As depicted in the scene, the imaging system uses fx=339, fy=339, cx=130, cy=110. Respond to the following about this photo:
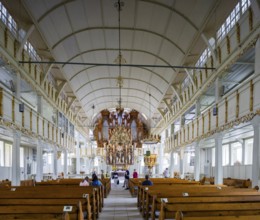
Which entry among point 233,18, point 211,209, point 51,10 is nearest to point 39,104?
point 51,10

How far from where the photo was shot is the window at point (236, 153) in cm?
2595

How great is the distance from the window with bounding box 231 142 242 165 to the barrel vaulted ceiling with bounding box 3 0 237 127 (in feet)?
22.6

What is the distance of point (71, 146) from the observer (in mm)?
33750

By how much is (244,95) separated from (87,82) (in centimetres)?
1768

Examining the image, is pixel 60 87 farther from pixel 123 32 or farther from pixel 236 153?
pixel 236 153

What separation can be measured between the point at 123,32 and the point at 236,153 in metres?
14.0

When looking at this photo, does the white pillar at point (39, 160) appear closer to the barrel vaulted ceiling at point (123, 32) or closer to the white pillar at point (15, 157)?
the white pillar at point (15, 157)

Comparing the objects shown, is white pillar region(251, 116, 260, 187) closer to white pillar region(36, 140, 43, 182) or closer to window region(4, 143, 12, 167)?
white pillar region(36, 140, 43, 182)

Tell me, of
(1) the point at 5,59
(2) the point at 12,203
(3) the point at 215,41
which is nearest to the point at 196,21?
(3) the point at 215,41

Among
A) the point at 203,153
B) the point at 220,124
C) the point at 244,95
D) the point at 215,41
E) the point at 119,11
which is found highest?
the point at 119,11

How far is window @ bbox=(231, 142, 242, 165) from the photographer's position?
26.0 meters

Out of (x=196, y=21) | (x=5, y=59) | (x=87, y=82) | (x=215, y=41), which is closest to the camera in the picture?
(x=5, y=59)

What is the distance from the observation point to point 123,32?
64.0 feet

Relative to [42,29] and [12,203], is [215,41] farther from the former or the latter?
[12,203]
